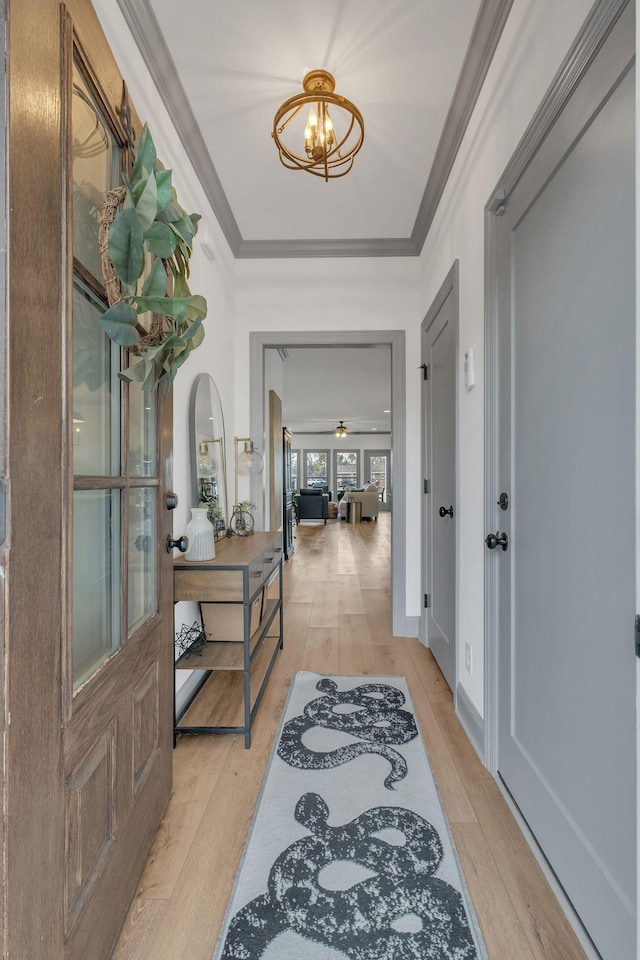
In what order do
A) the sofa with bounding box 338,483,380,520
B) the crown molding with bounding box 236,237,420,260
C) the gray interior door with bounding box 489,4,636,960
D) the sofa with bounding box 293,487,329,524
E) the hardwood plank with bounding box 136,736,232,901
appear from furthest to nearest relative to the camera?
the sofa with bounding box 338,483,380,520 → the sofa with bounding box 293,487,329,524 → the crown molding with bounding box 236,237,420,260 → the hardwood plank with bounding box 136,736,232,901 → the gray interior door with bounding box 489,4,636,960

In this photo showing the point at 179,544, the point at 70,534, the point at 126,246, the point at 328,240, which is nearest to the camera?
the point at 70,534

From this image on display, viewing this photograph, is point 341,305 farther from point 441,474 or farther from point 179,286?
point 179,286

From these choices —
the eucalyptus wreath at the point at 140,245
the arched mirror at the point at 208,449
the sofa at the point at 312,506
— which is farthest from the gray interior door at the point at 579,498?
the sofa at the point at 312,506

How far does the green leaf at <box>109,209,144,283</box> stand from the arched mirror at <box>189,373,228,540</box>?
4.21 ft

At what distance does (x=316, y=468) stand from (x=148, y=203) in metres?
13.5

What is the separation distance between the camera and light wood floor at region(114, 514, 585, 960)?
1.09 meters

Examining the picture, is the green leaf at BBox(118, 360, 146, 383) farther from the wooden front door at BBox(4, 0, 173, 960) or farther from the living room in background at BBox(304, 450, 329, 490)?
the living room in background at BBox(304, 450, 329, 490)

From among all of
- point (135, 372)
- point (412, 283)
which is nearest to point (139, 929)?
point (135, 372)

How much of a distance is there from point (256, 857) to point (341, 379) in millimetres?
6615

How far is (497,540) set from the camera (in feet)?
5.33

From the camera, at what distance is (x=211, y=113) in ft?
6.74

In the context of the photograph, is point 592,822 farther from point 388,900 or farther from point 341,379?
point 341,379

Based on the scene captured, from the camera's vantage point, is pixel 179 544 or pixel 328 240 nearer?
pixel 179 544

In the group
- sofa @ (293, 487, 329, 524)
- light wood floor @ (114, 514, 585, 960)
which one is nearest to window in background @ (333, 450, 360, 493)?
sofa @ (293, 487, 329, 524)
